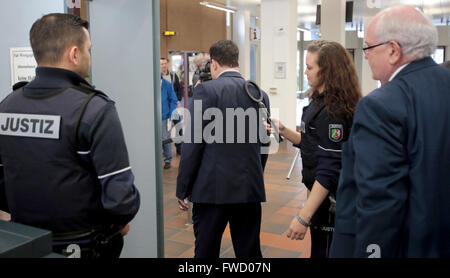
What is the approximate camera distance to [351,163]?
4.49 ft

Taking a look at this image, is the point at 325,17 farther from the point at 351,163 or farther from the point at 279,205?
the point at 351,163

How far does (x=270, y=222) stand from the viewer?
169 inches

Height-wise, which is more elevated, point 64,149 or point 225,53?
point 225,53

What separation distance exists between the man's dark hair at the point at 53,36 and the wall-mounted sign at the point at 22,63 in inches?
34.4

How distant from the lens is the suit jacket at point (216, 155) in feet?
7.54

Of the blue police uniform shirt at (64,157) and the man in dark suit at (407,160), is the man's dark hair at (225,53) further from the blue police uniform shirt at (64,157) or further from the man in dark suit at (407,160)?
the man in dark suit at (407,160)

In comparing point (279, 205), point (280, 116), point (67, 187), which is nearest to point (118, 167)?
point (67, 187)

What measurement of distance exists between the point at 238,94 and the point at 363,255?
132 centimetres

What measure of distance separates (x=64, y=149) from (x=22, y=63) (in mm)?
1174
